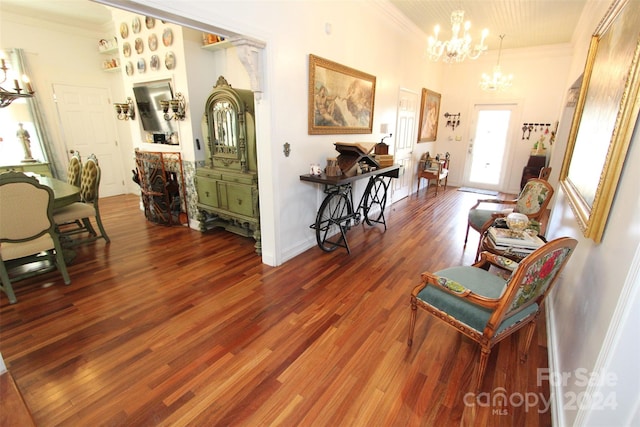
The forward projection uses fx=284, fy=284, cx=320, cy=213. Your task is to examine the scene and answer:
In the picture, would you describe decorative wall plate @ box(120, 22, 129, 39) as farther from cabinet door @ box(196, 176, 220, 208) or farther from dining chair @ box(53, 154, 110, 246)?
cabinet door @ box(196, 176, 220, 208)

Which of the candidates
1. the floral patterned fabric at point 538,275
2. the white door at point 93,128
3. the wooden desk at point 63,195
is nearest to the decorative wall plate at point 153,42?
the wooden desk at point 63,195

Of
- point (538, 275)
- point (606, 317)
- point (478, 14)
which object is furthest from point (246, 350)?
point (478, 14)

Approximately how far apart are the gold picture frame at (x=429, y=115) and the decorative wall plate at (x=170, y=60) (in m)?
4.65

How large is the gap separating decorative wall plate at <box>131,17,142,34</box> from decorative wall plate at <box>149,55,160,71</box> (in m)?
0.45

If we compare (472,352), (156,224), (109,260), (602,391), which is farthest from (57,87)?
(602,391)

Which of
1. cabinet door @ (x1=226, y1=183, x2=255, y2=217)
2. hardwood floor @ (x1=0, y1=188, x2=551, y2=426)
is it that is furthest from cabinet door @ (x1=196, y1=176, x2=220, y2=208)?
hardwood floor @ (x1=0, y1=188, x2=551, y2=426)

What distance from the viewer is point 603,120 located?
1.71 metres

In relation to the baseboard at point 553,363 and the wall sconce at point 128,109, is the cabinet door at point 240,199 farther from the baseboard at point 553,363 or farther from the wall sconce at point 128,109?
the baseboard at point 553,363

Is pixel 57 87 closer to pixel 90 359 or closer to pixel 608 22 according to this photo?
pixel 90 359

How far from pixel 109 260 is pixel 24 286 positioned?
0.70 metres

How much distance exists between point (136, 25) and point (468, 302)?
5212 mm

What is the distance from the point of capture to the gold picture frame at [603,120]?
132 centimetres

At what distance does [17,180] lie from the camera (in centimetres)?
233

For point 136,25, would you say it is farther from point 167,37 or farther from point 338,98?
point 338,98
